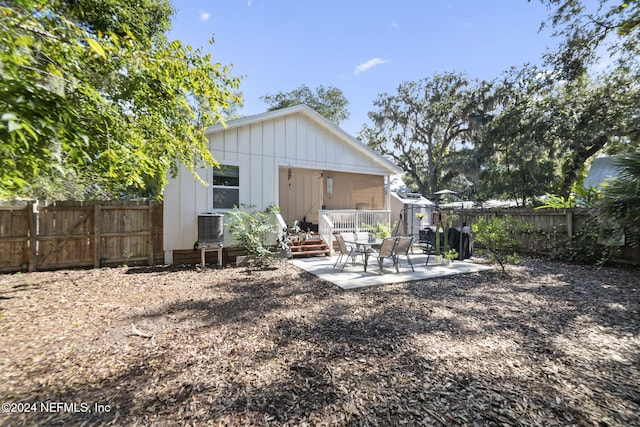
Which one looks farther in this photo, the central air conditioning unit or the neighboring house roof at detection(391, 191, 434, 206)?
the neighboring house roof at detection(391, 191, 434, 206)

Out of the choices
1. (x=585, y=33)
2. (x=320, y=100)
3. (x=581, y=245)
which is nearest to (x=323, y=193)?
(x=581, y=245)

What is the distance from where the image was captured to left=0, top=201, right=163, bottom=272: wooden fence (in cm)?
629

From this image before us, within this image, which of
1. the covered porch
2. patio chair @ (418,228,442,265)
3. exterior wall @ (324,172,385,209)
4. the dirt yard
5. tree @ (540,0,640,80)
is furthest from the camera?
exterior wall @ (324,172,385,209)

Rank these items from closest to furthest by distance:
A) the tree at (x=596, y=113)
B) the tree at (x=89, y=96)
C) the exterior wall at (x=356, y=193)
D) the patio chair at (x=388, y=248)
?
the tree at (x=89, y=96), the patio chair at (x=388, y=248), the tree at (x=596, y=113), the exterior wall at (x=356, y=193)

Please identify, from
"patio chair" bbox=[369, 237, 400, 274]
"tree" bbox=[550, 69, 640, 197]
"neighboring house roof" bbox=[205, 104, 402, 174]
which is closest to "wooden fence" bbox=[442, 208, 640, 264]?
"patio chair" bbox=[369, 237, 400, 274]

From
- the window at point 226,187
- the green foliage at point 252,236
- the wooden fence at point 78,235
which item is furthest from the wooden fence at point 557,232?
the wooden fence at point 78,235

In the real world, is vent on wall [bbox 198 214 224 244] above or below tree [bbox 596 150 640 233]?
below

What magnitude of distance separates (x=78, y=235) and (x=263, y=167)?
516 centimetres

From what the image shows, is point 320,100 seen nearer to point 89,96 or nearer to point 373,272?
point 373,272

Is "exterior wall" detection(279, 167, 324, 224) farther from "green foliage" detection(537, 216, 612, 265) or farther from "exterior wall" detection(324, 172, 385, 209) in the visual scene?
"green foliage" detection(537, 216, 612, 265)

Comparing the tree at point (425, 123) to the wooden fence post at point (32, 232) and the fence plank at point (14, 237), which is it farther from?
the fence plank at point (14, 237)

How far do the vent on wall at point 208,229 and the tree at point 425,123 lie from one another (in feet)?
64.7

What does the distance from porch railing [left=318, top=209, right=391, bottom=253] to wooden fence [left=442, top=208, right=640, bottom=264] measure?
316cm

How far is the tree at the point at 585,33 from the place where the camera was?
8773 mm
